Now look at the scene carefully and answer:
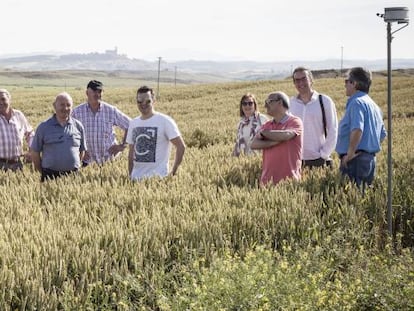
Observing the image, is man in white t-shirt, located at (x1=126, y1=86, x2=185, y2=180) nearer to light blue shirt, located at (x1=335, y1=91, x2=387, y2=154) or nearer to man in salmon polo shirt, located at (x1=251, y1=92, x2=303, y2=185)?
man in salmon polo shirt, located at (x1=251, y1=92, x2=303, y2=185)

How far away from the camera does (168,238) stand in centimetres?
446

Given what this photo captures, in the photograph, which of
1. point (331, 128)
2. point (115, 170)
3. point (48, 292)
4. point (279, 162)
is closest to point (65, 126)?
point (115, 170)

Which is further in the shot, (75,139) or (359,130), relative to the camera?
(75,139)

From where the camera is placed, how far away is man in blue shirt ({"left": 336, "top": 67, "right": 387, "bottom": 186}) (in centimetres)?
598

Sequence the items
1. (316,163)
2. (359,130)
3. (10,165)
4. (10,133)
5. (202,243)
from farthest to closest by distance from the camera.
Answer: (10,165)
(10,133)
(316,163)
(359,130)
(202,243)

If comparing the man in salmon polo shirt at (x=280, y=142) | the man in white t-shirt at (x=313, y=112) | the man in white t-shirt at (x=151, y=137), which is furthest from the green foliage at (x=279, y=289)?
the man in white t-shirt at (x=313, y=112)

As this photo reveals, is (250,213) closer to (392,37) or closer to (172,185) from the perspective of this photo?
(172,185)

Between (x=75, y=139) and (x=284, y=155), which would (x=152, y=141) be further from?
(x=284, y=155)

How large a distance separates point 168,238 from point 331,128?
2948 mm

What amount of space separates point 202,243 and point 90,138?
3819mm

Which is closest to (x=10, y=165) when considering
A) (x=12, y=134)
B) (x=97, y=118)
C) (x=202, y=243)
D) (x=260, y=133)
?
(x=12, y=134)

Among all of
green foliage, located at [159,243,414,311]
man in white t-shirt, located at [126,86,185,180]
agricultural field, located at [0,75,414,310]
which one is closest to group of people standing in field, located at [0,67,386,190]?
man in white t-shirt, located at [126,86,185,180]

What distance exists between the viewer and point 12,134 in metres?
7.38

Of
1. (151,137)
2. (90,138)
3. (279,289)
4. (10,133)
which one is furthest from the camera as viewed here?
(90,138)
